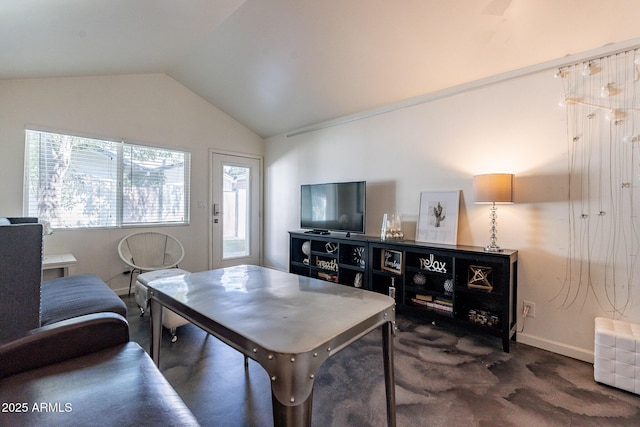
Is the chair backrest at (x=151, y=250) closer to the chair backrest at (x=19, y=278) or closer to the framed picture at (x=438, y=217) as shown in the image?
the chair backrest at (x=19, y=278)

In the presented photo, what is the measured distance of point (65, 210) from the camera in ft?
11.0

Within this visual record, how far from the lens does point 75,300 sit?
1998mm

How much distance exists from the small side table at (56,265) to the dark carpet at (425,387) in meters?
1.13

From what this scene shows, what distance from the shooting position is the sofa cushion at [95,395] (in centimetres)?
88

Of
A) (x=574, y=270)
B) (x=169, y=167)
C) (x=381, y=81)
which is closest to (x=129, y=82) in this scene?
(x=169, y=167)

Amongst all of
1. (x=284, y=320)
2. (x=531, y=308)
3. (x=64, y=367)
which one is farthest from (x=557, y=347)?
(x=64, y=367)

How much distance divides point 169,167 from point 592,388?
15.9ft

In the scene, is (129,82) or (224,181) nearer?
(129,82)

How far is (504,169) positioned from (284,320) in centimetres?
246

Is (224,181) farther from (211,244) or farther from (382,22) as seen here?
(382,22)

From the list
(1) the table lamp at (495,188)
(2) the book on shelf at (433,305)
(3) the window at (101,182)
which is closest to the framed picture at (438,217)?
(1) the table lamp at (495,188)

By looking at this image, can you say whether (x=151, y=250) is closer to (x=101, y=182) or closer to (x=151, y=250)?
(x=151, y=250)

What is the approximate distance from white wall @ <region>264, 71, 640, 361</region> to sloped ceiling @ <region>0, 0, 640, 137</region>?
282mm

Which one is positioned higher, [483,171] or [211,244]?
[483,171]
